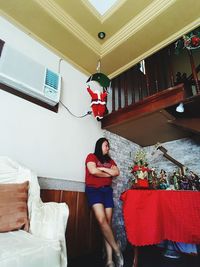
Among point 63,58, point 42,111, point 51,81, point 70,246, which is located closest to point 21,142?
point 42,111

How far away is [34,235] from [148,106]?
1.92m

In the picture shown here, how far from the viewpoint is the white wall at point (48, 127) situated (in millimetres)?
1872

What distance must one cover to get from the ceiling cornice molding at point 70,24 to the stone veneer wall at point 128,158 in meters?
1.33

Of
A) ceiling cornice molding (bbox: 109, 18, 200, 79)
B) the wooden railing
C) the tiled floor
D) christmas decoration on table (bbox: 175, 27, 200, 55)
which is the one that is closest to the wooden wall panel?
the tiled floor

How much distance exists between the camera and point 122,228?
2650 mm

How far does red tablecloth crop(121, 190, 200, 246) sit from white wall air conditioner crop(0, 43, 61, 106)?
1.53 m

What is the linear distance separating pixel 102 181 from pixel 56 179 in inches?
21.4

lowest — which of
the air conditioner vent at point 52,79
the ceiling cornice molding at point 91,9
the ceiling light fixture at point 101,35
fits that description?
the air conditioner vent at point 52,79

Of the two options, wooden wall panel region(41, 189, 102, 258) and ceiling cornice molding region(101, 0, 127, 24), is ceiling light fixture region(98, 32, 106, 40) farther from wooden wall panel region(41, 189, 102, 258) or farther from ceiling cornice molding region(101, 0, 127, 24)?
wooden wall panel region(41, 189, 102, 258)

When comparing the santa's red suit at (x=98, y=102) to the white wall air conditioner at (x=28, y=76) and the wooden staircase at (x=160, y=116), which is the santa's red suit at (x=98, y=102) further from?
the white wall air conditioner at (x=28, y=76)

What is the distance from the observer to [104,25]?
2.44m

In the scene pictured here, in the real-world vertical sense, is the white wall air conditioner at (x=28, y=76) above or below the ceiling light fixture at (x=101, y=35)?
below

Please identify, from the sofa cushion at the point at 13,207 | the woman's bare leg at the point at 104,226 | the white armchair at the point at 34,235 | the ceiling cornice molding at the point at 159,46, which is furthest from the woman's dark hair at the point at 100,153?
the ceiling cornice molding at the point at 159,46

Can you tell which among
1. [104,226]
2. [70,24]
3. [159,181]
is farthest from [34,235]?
[70,24]
